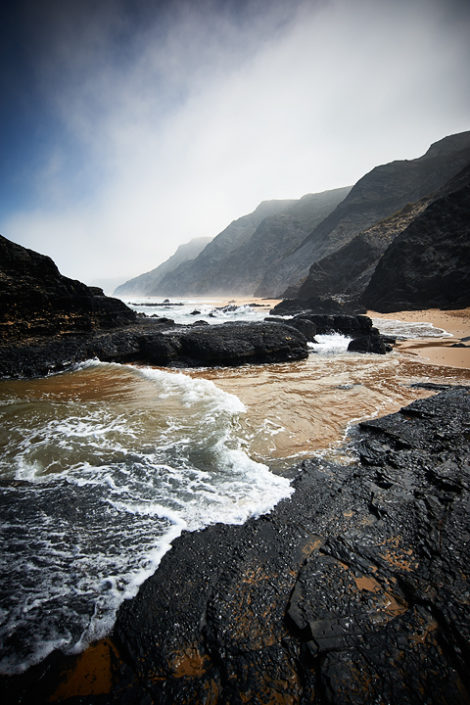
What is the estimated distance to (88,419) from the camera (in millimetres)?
4500

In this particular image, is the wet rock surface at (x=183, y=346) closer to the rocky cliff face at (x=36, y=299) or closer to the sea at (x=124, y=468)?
the rocky cliff face at (x=36, y=299)

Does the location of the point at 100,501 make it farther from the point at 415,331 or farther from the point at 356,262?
the point at 356,262

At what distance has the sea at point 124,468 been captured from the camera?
174cm

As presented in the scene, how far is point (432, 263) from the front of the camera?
22.2 m

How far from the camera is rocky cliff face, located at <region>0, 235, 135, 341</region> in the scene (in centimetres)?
805

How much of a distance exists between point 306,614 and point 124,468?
7.71ft

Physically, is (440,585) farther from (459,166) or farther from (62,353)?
(459,166)

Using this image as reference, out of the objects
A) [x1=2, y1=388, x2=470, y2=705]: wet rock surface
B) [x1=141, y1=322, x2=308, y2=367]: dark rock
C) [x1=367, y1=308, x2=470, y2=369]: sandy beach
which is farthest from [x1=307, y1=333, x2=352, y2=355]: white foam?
[x1=2, y1=388, x2=470, y2=705]: wet rock surface

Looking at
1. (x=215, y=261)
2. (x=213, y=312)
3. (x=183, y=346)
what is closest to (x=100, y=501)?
(x=183, y=346)

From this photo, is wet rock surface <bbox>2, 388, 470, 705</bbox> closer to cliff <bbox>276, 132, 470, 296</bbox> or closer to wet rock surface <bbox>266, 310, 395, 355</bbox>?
wet rock surface <bbox>266, 310, 395, 355</bbox>

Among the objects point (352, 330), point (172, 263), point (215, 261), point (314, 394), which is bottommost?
point (314, 394)

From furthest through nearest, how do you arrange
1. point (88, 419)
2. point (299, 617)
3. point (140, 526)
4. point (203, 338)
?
point (203, 338)
point (88, 419)
point (140, 526)
point (299, 617)

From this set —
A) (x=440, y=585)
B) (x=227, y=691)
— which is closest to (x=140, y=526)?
(x=227, y=691)

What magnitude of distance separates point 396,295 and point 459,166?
3931 cm
